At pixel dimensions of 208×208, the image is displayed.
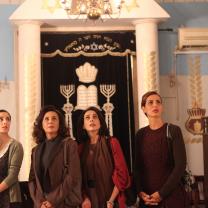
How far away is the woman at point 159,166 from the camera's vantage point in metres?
2.88

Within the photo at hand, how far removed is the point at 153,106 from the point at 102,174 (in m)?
0.62

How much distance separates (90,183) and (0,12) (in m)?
3.32

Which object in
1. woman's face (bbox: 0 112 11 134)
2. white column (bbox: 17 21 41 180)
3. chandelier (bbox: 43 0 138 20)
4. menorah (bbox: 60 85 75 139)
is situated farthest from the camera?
menorah (bbox: 60 85 75 139)

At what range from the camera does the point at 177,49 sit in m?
5.52

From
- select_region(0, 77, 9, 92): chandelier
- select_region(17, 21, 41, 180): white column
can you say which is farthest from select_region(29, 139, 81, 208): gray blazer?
select_region(0, 77, 9, 92): chandelier

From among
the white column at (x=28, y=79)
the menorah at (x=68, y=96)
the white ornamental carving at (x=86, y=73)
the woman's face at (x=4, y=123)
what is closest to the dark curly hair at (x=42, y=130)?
the woman's face at (x=4, y=123)

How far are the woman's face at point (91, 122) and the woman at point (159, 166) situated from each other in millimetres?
356

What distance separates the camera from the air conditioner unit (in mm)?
5426

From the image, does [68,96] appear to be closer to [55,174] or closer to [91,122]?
[91,122]

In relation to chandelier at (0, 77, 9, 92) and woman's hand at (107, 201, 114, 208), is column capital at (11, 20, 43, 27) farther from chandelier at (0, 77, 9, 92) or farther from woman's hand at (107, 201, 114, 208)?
woman's hand at (107, 201, 114, 208)

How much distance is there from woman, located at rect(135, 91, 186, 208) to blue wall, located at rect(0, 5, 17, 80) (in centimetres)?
287

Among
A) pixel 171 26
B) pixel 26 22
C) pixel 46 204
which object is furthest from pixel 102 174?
pixel 171 26

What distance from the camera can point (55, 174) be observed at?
2.84 m

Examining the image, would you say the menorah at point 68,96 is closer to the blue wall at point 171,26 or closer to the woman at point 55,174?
the blue wall at point 171,26
